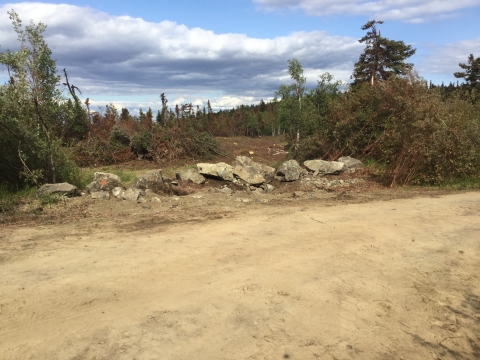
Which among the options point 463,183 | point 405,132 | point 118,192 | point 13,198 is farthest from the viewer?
point 405,132

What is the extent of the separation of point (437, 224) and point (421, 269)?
255 centimetres

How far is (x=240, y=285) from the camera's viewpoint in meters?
4.96

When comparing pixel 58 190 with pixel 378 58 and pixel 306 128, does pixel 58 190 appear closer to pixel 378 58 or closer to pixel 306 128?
pixel 306 128

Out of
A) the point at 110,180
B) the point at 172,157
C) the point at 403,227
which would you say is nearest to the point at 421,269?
the point at 403,227

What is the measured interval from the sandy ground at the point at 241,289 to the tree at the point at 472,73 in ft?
92.4

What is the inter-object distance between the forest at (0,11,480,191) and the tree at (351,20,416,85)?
0.23 ft

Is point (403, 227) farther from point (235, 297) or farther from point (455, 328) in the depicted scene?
point (235, 297)

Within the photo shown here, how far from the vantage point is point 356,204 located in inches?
384

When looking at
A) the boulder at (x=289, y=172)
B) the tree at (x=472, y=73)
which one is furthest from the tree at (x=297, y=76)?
the tree at (x=472, y=73)

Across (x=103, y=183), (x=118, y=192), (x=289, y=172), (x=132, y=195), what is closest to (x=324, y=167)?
(x=289, y=172)

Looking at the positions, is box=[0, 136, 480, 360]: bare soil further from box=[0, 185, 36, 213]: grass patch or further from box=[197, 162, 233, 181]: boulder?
box=[197, 162, 233, 181]: boulder

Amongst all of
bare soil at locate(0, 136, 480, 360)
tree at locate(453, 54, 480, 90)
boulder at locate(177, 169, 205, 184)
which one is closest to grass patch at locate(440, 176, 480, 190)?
bare soil at locate(0, 136, 480, 360)

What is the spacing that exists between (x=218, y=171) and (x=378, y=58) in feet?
61.7

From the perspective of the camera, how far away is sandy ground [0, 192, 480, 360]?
149 inches
